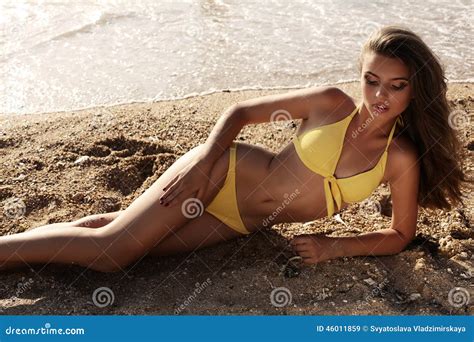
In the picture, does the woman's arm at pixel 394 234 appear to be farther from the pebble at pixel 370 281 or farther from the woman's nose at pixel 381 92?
the woman's nose at pixel 381 92

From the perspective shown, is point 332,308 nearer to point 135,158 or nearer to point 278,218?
point 278,218

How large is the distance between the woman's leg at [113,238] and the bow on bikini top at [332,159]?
17.7 inches

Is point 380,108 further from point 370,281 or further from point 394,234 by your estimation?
point 370,281

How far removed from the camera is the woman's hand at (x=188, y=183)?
3195mm

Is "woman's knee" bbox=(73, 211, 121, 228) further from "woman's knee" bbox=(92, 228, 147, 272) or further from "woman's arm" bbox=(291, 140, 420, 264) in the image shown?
"woman's arm" bbox=(291, 140, 420, 264)

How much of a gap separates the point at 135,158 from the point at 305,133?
58.3 inches

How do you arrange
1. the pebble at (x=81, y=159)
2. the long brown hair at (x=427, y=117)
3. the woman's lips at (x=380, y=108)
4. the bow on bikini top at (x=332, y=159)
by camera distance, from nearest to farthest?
the long brown hair at (x=427, y=117)
the woman's lips at (x=380, y=108)
the bow on bikini top at (x=332, y=159)
the pebble at (x=81, y=159)

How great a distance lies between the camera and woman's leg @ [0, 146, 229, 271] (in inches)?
128

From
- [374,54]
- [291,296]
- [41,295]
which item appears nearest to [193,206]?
[291,296]

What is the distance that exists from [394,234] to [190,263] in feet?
3.70

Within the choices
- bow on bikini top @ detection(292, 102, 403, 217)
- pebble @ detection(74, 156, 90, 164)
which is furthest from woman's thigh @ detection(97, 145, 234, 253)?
pebble @ detection(74, 156, 90, 164)

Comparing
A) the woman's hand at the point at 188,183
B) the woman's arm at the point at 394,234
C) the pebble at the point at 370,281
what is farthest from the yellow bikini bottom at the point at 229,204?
the pebble at the point at 370,281

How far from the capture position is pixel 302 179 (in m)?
3.27

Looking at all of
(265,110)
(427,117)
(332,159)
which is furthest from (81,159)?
(427,117)
